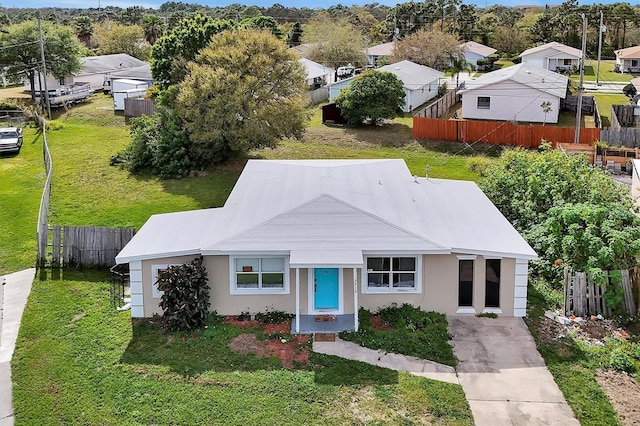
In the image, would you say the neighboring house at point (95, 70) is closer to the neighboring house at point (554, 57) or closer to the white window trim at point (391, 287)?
the neighboring house at point (554, 57)

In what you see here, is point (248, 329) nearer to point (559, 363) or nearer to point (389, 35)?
point (559, 363)

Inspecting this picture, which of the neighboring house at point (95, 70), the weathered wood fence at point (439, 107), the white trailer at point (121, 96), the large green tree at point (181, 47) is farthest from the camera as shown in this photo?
the neighboring house at point (95, 70)

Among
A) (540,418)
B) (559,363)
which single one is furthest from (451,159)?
(540,418)

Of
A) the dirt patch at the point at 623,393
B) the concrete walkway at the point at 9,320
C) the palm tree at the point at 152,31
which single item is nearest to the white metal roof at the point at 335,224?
the concrete walkway at the point at 9,320

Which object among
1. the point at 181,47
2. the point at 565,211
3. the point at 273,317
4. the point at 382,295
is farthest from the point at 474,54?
the point at 273,317

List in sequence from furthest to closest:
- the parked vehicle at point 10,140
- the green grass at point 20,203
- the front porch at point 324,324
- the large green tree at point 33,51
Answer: the large green tree at point 33,51, the parked vehicle at point 10,140, the green grass at point 20,203, the front porch at point 324,324

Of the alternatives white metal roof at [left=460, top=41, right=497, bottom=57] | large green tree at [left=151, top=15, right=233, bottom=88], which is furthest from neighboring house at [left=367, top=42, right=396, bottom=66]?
large green tree at [left=151, top=15, right=233, bottom=88]
